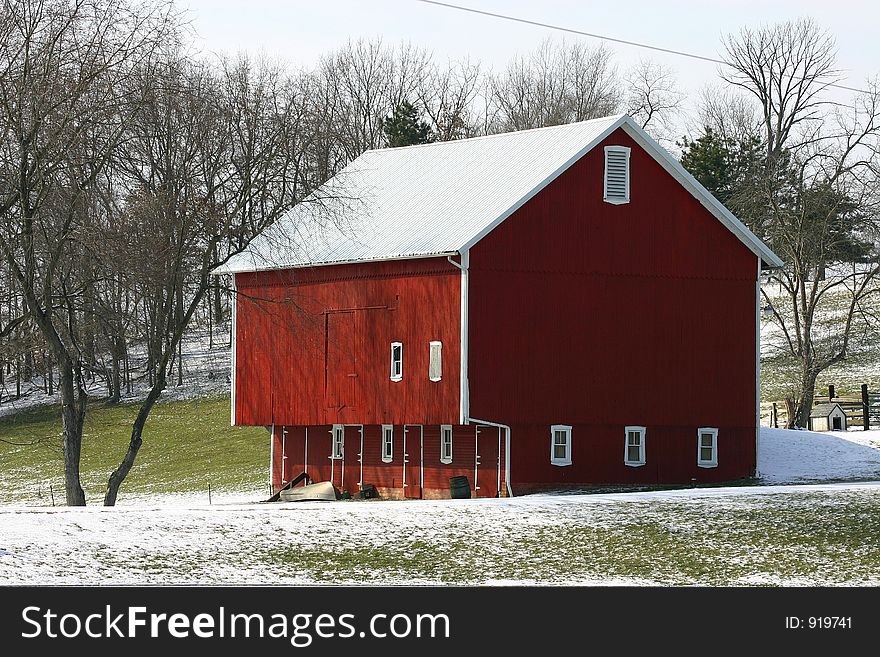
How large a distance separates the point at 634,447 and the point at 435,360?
599 cm

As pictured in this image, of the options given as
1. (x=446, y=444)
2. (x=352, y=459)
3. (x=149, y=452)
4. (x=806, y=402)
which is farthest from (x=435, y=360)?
(x=149, y=452)

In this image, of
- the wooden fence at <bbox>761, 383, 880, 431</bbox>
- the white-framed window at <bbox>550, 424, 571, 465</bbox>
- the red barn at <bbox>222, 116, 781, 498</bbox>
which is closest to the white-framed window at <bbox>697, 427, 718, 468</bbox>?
the red barn at <bbox>222, 116, 781, 498</bbox>

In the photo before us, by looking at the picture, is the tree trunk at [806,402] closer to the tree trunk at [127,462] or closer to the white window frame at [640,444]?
the white window frame at [640,444]

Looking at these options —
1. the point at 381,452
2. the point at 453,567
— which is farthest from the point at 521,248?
the point at 453,567

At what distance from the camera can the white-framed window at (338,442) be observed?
4331 cm

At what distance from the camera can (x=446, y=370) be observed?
127ft

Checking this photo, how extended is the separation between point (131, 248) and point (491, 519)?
1325 cm

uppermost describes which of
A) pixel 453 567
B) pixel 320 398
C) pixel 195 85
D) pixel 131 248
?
pixel 195 85

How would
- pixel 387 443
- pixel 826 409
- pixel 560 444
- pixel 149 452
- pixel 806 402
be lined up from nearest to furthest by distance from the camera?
pixel 560 444
pixel 387 443
pixel 826 409
pixel 806 402
pixel 149 452

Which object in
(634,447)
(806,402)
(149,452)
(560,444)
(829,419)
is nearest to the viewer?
(560,444)

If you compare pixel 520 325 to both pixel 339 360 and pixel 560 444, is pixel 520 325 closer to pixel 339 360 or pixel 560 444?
pixel 560 444

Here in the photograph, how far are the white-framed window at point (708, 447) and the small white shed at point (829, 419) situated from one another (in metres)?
11.9

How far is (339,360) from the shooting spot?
41594mm
